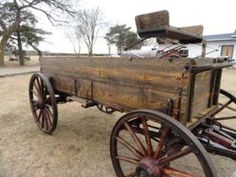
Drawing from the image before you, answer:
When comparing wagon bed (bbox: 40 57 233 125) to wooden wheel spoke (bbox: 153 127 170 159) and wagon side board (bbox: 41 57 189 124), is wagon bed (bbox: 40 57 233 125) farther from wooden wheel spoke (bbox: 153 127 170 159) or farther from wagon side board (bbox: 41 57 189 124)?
wooden wheel spoke (bbox: 153 127 170 159)

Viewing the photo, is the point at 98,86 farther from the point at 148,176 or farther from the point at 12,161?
the point at 12,161

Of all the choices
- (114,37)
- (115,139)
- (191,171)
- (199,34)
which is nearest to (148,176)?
(115,139)

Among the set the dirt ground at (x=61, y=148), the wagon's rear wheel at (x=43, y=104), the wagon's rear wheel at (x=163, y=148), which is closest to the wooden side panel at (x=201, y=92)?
the wagon's rear wheel at (x=163, y=148)

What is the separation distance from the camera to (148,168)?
5.14 feet

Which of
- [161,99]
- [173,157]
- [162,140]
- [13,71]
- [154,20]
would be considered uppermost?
[154,20]

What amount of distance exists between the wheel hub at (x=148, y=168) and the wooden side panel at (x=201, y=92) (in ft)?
1.70

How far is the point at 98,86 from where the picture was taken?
214 centimetres

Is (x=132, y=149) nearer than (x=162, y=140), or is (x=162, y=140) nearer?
(x=162, y=140)

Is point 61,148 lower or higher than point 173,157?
lower

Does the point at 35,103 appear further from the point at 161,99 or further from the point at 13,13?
the point at 13,13

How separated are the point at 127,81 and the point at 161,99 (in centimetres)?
35

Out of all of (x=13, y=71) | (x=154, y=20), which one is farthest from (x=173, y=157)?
(x=13, y=71)

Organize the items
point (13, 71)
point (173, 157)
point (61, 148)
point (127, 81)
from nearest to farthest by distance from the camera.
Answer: point (173, 157) → point (127, 81) → point (61, 148) → point (13, 71)

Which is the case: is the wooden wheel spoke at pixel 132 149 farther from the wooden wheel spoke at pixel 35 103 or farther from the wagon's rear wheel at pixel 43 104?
the wooden wheel spoke at pixel 35 103
